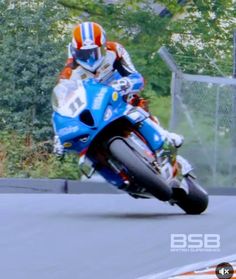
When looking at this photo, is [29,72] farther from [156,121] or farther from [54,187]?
[156,121]

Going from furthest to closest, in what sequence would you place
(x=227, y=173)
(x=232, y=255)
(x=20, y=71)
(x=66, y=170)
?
(x=20, y=71) → (x=66, y=170) → (x=227, y=173) → (x=232, y=255)

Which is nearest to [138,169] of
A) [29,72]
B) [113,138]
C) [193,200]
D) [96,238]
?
[113,138]

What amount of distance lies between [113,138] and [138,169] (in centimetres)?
23

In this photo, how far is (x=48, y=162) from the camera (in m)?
14.2

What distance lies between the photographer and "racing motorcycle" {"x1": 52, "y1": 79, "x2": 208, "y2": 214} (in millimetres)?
7297

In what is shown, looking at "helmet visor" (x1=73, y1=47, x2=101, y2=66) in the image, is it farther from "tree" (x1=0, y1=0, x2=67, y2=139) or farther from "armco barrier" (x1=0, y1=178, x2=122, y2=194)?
"tree" (x1=0, y1=0, x2=67, y2=139)

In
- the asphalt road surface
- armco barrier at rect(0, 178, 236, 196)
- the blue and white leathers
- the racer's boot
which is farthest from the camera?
armco barrier at rect(0, 178, 236, 196)

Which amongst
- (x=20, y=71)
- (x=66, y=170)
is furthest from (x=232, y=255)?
(x=20, y=71)

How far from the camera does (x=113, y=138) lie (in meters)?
7.39

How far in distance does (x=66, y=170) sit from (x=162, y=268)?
857cm

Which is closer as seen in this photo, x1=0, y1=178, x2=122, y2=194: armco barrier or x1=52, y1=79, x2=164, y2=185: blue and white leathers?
x1=52, y1=79, x2=164, y2=185: blue and white leathers

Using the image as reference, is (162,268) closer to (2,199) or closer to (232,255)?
(232,255)

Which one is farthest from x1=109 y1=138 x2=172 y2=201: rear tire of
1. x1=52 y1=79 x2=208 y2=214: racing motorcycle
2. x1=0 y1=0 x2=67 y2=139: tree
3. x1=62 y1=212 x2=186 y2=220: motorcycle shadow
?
x1=0 y1=0 x2=67 y2=139: tree

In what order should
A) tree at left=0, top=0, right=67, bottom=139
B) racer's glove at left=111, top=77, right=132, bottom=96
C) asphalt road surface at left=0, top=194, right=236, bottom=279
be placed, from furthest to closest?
tree at left=0, top=0, right=67, bottom=139
racer's glove at left=111, top=77, right=132, bottom=96
asphalt road surface at left=0, top=194, right=236, bottom=279
